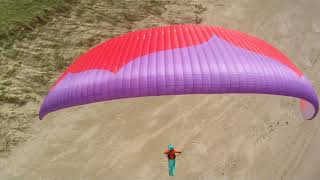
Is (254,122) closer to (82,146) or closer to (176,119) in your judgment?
(176,119)

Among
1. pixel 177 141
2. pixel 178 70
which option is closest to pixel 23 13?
pixel 177 141

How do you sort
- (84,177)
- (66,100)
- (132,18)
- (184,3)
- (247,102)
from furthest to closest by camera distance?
1. (184,3)
2. (132,18)
3. (247,102)
4. (84,177)
5. (66,100)

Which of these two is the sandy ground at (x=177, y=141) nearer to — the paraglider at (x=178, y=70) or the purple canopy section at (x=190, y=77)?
the paraglider at (x=178, y=70)

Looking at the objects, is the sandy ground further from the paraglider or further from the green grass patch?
the paraglider

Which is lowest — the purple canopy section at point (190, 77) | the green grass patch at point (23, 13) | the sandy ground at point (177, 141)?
the sandy ground at point (177, 141)

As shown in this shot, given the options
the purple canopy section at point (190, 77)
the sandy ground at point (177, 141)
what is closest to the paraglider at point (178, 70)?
the purple canopy section at point (190, 77)

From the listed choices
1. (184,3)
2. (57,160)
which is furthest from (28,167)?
(184,3)

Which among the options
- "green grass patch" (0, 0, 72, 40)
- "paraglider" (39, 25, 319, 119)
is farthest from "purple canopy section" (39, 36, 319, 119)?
"green grass patch" (0, 0, 72, 40)

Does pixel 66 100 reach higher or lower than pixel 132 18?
higher
